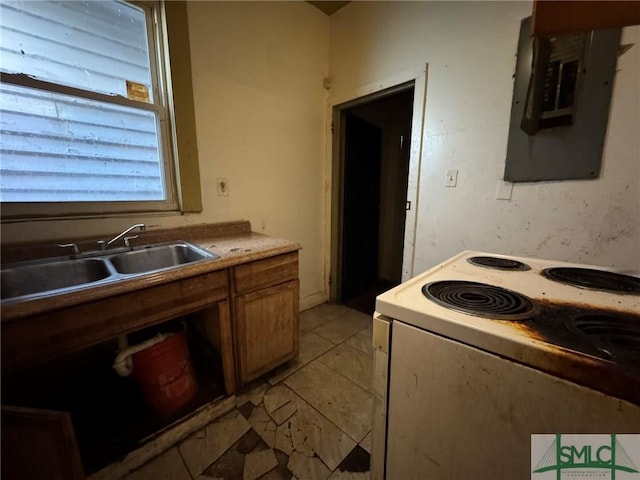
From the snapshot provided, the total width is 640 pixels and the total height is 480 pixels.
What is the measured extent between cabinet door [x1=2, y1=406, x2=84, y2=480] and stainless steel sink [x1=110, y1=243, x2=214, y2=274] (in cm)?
66

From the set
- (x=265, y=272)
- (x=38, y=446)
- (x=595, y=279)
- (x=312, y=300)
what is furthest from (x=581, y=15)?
(x=312, y=300)

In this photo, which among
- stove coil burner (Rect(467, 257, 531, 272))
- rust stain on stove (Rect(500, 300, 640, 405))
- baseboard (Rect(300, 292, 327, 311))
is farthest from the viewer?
Answer: baseboard (Rect(300, 292, 327, 311))

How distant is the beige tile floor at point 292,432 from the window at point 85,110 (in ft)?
4.17

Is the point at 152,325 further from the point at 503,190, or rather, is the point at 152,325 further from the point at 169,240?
the point at 503,190

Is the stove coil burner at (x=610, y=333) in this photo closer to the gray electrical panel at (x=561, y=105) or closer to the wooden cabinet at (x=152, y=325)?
the gray electrical panel at (x=561, y=105)

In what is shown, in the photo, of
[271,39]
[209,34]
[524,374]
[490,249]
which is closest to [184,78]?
[209,34]

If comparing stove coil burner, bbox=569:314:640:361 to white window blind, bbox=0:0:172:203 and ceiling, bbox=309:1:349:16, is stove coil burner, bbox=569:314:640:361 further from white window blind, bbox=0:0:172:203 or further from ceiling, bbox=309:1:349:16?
ceiling, bbox=309:1:349:16

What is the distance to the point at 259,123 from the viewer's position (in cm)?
194

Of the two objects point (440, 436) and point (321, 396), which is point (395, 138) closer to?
point (321, 396)

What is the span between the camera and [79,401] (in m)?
1.29

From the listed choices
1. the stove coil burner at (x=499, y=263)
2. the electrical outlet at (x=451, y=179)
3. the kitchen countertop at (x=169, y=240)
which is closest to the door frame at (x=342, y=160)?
the electrical outlet at (x=451, y=179)

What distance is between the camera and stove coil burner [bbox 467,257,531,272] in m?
0.99

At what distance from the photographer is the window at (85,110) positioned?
1.18 m

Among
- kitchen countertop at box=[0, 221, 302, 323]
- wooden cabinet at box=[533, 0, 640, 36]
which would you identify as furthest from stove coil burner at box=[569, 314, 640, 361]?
kitchen countertop at box=[0, 221, 302, 323]
